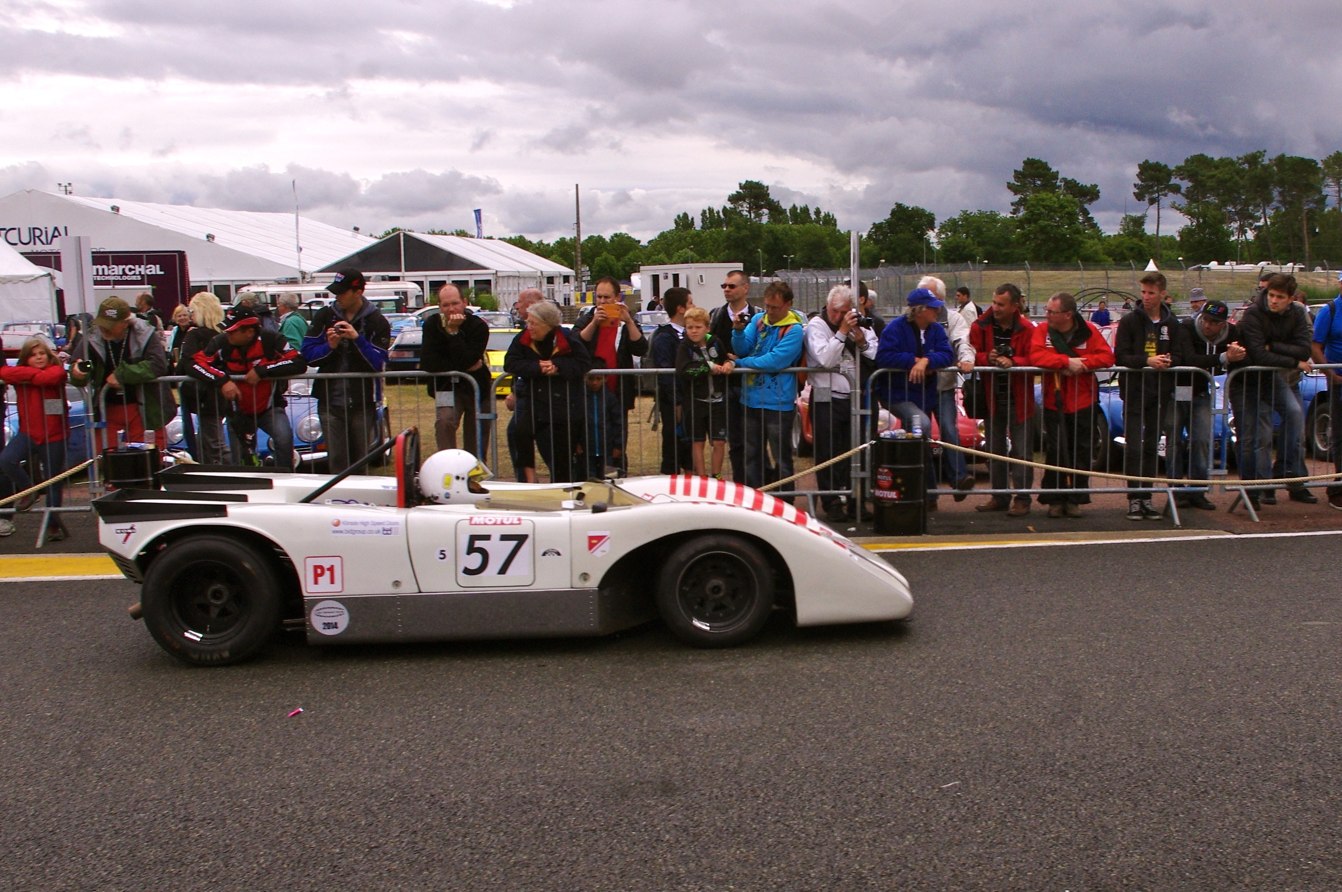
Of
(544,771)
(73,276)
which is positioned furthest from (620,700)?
(73,276)

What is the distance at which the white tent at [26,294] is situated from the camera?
25047mm

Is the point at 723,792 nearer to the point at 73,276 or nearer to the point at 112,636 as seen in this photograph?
the point at 112,636

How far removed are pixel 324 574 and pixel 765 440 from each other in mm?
4052

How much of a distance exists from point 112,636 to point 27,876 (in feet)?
8.44

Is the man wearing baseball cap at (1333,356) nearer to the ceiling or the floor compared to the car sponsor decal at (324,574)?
nearer to the ceiling

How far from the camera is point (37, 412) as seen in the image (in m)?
8.55

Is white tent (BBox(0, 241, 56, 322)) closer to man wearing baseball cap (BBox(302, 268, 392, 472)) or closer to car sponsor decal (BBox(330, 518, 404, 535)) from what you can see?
man wearing baseball cap (BBox(302, 268, 392, 472))

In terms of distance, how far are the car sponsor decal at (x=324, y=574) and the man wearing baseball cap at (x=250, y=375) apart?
346 cm

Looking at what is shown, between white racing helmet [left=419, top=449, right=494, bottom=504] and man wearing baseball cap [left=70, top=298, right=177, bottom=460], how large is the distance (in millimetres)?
4012

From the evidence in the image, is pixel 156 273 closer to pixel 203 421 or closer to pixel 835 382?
pixel 203 421

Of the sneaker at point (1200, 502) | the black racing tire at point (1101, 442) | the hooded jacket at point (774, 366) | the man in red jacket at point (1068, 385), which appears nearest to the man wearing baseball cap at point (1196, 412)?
the sneaker at point (1200, 502)

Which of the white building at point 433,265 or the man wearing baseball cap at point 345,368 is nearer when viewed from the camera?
the man wearing baseball cap at point 345,368

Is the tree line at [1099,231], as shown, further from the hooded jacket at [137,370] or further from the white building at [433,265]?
the hooded jacket at [137,370]

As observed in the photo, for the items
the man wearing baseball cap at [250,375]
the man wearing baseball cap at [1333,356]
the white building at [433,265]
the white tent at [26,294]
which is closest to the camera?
the man wearing baseball cap at [250,375]
